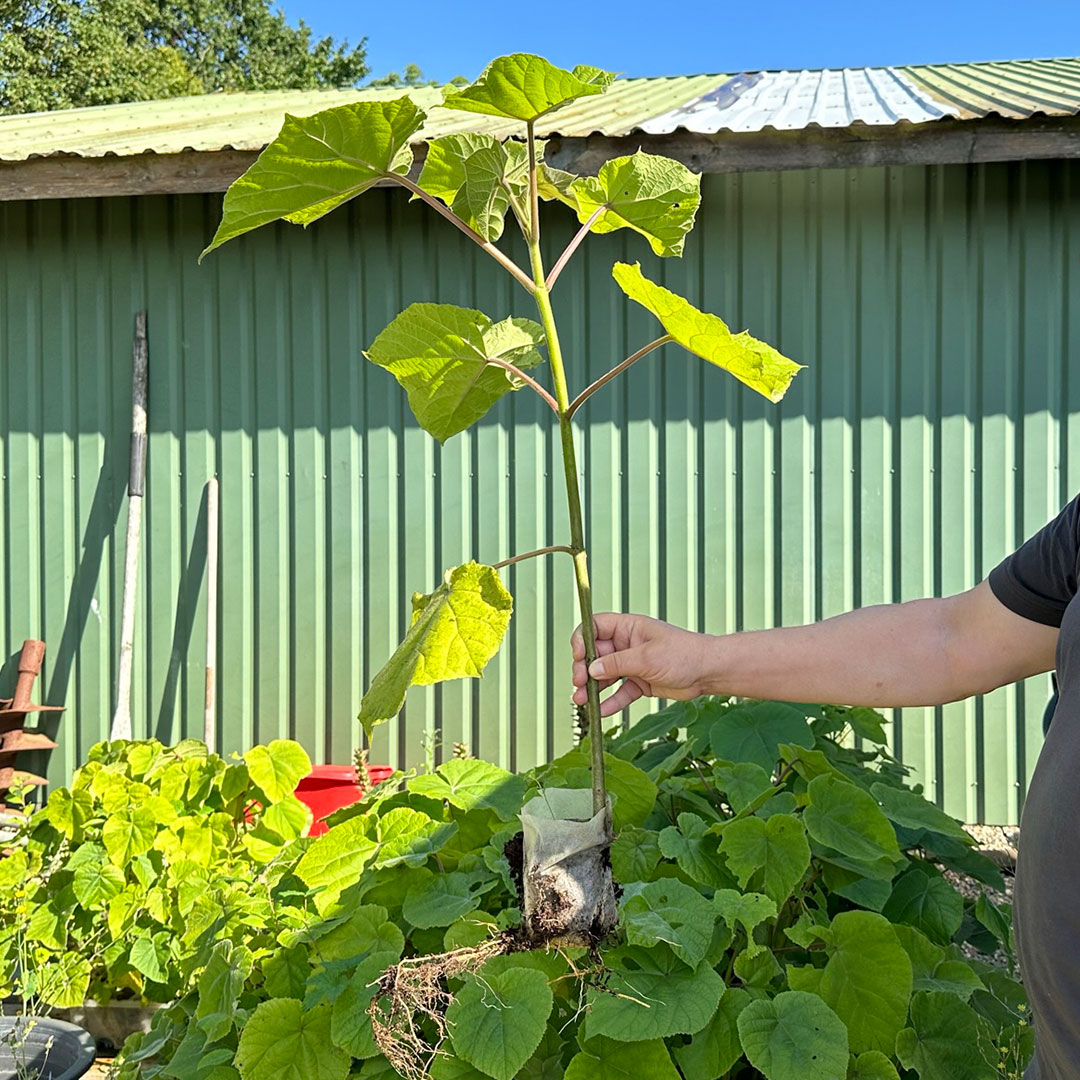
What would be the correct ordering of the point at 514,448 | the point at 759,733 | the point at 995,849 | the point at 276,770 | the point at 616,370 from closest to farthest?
1. the point at 616,370
2. the point at 759,733
3. the point at 276,770
4. the point at 995,849
5. the point at 514,448

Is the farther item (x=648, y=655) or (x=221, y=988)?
(x=221, y=988)

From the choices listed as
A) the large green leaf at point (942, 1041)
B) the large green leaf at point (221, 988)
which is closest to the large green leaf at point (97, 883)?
the large green leaf at point (221, 988)

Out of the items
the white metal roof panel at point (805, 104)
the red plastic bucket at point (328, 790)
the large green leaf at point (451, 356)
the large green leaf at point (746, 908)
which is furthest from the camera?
the white metal roof panel at point (805, 104)

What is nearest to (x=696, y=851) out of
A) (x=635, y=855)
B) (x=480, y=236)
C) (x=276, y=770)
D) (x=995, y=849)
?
(x=635, y=855)

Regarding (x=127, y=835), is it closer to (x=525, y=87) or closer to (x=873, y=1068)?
(x=873, y=1068)

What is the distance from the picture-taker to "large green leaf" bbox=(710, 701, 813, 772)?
1.91 m

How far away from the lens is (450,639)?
111 cm

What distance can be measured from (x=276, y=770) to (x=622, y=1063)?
4.94 ft

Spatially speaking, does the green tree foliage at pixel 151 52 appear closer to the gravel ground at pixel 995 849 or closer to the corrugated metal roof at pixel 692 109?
the corrugated metal roof at pixel 692 109

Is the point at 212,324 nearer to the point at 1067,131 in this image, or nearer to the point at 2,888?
the point at 2,888

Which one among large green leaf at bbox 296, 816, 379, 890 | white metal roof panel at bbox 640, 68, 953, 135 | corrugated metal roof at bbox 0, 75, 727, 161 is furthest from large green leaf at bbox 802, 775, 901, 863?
white metal roof panel at bbox 640, 68, 953, 135

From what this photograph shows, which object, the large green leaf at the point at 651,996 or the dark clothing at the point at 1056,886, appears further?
the large green leaf at the point at 651,996

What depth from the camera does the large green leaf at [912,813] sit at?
1738 millimetres

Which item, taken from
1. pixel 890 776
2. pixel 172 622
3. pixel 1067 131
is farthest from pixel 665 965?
pixel 172 622
